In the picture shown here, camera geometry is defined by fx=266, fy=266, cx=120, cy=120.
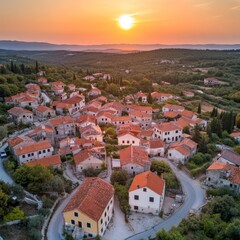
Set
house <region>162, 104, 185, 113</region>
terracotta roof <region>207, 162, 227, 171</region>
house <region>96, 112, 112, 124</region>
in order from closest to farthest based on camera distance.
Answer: terracotta roof <region>207, 162, 227, 171</region>, house <region>96, 112, 112, 124</region>, house <region>162, 104, 185, 113</region>

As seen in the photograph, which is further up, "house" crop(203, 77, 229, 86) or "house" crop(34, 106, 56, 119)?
"house" crop(34, 106, 56, 119)

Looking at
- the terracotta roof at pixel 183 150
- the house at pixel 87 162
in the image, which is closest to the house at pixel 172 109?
the terracotta roof at pixel 183 150

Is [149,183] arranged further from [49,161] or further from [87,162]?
[49,161]

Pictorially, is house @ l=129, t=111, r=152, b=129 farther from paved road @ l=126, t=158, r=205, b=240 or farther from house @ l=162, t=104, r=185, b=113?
paved road @ l=126, t=158, r=205, b=240

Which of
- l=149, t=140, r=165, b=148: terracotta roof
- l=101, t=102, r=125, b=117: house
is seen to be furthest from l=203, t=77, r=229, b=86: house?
l=149, t=140, r=165, b=148: terracotta roof

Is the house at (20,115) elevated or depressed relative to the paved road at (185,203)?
elevated

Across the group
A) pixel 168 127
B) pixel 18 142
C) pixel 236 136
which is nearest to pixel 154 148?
pixel 168 127

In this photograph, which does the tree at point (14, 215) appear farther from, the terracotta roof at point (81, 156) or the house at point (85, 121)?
the house at point (85, 121)
